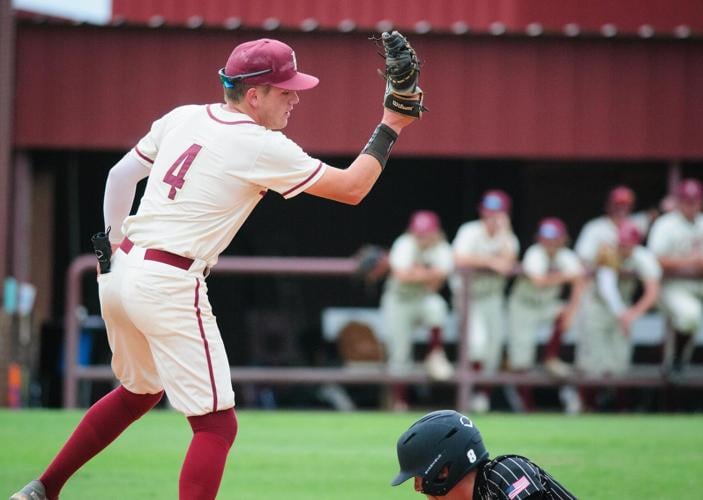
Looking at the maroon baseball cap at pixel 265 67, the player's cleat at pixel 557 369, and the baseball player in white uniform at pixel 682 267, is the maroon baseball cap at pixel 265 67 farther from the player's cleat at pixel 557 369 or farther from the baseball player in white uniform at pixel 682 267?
the baseball player in white uniform at pixel 682 267

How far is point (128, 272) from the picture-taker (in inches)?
203

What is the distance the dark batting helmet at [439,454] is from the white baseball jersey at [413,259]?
7902 millimetres

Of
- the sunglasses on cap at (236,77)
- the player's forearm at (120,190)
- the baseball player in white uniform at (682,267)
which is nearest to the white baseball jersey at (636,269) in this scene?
the baseball player in white uniform at (682,267)

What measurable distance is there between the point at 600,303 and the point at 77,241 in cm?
794

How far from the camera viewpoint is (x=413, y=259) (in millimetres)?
12695

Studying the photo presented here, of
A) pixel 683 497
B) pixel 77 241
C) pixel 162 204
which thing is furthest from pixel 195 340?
pixel 77 241

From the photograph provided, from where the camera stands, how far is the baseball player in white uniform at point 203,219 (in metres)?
5.04

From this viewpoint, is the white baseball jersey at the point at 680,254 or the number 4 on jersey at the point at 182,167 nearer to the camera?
the number 4 on jersey at the point at 182,167

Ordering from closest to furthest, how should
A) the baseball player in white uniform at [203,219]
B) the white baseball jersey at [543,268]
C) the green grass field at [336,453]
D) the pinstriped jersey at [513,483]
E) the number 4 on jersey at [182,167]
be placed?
the pinstriped jersey at [513,483]
the baseball player in white uniform at [203,219]
the number 4 on jersey at [182,167]
the green grass field at [336,453]
the white baseball jersey at [543,268]

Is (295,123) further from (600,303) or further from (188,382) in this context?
(188,382)

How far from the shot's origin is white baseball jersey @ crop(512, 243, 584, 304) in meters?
12.7

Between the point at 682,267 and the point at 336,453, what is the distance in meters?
5.23

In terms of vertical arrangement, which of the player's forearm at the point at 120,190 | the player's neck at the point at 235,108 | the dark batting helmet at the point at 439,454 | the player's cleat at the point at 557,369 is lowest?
the player's cleat at the point at 557,369

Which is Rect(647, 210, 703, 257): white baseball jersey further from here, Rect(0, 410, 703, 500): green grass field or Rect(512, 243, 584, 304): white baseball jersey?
Rect(0, 410, 703, 500): green grass field
